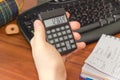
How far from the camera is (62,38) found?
2.77 ft

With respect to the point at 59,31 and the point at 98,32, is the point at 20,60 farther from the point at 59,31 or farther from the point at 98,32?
the point at 98,32

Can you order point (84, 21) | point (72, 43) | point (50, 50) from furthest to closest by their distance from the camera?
point (84, 21) → point (72, 43) → point (50, 50)

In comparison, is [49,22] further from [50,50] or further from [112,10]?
[112,10]

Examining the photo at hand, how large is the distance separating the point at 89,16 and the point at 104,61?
18 centimetres

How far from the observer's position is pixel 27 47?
92 cm

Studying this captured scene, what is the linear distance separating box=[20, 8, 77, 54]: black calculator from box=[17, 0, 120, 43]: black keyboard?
0.25 feet

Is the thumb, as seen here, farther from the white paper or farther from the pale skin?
the white paper

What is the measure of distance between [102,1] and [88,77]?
318 mm

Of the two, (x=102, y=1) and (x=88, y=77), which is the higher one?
(x=102, y=1)

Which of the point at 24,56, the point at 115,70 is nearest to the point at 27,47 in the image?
the point at 24,56

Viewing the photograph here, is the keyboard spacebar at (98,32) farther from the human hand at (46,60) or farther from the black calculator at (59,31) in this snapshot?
the human hand at (46,60)

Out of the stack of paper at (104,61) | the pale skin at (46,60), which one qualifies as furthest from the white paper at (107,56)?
the pale skin at (46,60)

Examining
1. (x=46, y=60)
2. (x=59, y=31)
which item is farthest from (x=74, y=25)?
(x=46, y=60)

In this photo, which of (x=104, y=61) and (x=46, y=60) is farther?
(x=104, y=61)
